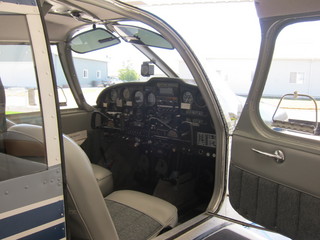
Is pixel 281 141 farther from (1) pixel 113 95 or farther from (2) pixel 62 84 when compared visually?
(2) pixel 62 84

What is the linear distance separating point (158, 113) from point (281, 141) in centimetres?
185

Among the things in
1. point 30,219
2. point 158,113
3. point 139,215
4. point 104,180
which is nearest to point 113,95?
point 158,113

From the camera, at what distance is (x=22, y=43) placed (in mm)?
1219

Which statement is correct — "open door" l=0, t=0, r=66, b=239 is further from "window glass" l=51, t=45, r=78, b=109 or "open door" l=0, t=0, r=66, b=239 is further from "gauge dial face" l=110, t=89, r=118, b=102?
"gauge dial face" l=110, t=89, r=118, b=102

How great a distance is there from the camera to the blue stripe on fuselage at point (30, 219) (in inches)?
40.8

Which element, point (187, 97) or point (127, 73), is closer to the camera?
point (187, 97)

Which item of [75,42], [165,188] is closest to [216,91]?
[165,188]

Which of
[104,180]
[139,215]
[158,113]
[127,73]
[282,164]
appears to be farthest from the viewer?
[127,73]

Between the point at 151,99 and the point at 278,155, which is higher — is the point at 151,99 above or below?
above

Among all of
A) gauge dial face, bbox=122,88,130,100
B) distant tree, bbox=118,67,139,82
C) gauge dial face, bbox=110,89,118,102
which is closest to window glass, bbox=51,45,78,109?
gauge dial face, bbox=110,89,118,102

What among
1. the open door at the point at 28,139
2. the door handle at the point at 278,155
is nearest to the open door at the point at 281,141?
the door handle at the point at 278,155

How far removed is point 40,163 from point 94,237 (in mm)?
490

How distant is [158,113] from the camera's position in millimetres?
3217

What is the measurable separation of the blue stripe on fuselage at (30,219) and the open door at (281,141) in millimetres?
1068
